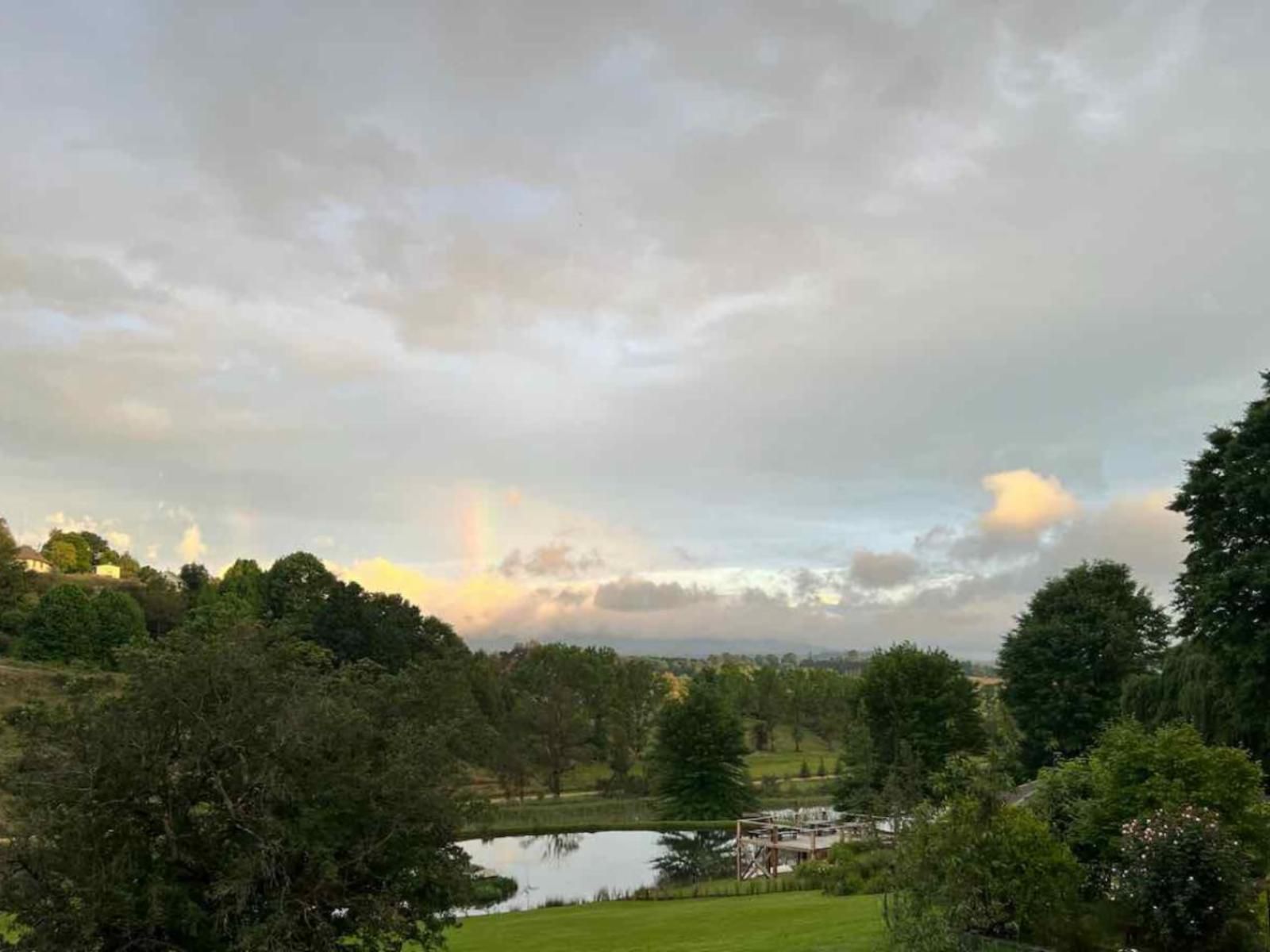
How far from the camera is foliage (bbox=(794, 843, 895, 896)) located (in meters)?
24.0

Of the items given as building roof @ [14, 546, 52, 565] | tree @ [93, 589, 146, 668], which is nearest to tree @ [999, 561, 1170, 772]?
tree @ [93, 589, 146, 668]

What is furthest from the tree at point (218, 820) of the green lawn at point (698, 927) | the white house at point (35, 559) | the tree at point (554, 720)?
the white house at point (35, 559)

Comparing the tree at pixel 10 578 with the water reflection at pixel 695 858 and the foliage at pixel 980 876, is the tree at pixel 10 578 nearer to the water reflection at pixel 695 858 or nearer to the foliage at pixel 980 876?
the water reflection at pixel 695 858

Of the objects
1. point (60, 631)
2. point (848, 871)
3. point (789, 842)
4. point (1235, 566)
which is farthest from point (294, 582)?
point (1235, 566)

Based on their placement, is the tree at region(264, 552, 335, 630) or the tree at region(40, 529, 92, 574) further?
the tree at region(40, 529, 92, 574)

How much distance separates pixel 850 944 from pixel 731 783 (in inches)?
1847

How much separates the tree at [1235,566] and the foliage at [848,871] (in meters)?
10.2

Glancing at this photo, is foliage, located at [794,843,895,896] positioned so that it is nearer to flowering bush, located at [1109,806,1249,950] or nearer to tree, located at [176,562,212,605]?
flowering bush, located at [1109,806,1249,950]

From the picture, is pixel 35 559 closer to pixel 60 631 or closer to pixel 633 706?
pixel 60 631

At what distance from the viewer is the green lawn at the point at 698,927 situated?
16.0 m

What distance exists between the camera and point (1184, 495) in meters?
25.8

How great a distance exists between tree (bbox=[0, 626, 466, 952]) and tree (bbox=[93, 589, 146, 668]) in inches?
3050

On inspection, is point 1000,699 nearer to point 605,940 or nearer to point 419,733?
point 605,940

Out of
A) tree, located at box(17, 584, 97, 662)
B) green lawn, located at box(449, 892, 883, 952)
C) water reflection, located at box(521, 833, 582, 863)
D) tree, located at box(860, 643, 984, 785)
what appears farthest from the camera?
tree, located at box(17, 584, 97, 662)
